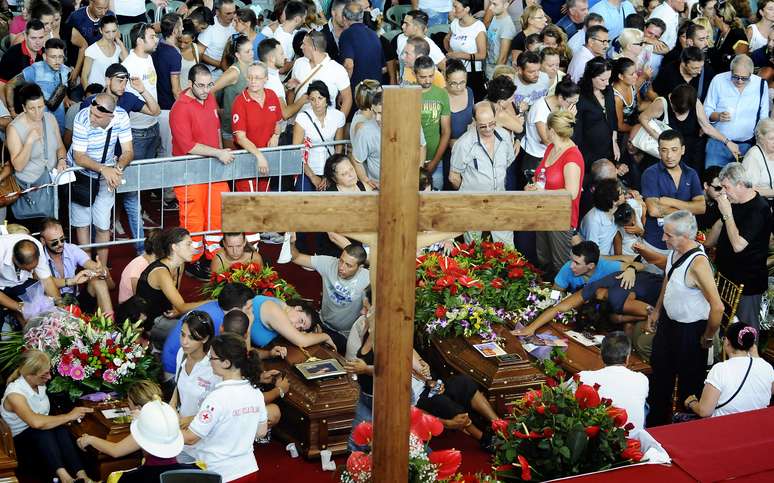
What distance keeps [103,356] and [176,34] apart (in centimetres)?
417

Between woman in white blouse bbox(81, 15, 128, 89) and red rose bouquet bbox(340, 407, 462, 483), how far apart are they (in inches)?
230

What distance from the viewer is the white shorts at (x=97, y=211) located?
30.6 ft

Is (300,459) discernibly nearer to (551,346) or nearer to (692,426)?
(551,346)

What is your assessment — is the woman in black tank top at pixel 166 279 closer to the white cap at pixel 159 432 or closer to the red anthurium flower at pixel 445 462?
the white cap at pixel 159 432

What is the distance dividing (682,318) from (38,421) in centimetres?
420

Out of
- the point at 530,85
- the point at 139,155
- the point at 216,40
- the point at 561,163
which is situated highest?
the point at 216,40

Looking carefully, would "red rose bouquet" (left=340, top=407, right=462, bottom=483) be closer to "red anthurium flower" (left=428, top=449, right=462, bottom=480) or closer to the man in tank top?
Answer: "red anthurium flower" (left=428, top=449, right=462, bottom=480)

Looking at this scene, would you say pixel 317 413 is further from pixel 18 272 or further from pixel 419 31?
pixel 419 31

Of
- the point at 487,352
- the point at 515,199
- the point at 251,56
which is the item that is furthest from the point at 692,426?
the point at 251,56

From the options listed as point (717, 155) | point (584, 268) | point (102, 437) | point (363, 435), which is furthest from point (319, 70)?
point (363, 435)

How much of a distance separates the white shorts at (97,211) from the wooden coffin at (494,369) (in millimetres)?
2975

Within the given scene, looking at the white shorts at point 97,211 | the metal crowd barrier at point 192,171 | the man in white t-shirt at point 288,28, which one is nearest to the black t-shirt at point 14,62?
the metal crowd barrier at point 192,171

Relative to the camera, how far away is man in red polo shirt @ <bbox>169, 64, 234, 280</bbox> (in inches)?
380

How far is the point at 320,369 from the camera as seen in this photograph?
26.0ft
